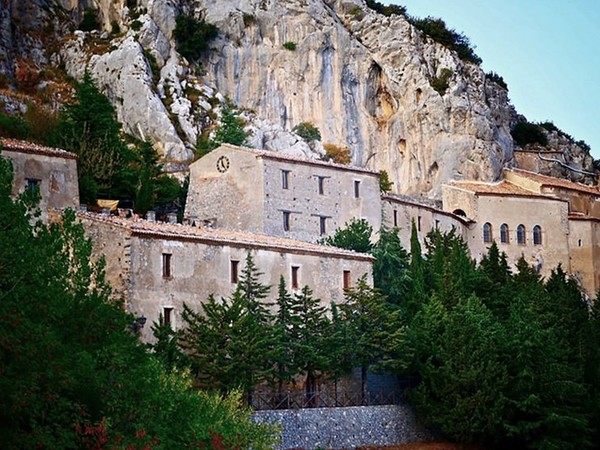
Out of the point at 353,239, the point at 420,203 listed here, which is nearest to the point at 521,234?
the point at 420,203

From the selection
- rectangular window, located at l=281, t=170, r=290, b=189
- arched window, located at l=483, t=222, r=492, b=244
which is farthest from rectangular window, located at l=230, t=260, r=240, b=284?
arched window, located at l=483, t=222, r=492, b=244

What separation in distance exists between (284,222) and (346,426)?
1761 cm

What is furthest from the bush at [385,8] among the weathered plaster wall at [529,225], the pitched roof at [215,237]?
the pitched roof at [215,237]

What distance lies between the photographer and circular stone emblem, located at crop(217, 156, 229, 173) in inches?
2564

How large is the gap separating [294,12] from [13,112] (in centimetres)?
2500

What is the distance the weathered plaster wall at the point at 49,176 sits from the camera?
49688mm

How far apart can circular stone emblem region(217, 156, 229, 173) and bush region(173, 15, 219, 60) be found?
2526 cm

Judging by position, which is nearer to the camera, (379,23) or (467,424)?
(467,424)

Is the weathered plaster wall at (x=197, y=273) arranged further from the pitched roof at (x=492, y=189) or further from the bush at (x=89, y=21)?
the bush at (x=89, y=21)

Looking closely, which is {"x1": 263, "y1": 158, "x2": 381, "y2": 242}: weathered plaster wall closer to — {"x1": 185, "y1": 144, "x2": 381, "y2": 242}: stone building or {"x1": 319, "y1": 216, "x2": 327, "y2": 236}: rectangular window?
{"x1": 185, "y1": 144, "x2": 381, "y2": 242}: stone building

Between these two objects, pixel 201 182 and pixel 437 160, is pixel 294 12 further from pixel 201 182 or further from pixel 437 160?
pixel 201 182

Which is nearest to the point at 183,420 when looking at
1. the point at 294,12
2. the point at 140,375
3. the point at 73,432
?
the point at 140,375

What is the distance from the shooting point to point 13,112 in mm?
77188

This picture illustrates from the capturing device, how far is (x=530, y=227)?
81.9 meters
